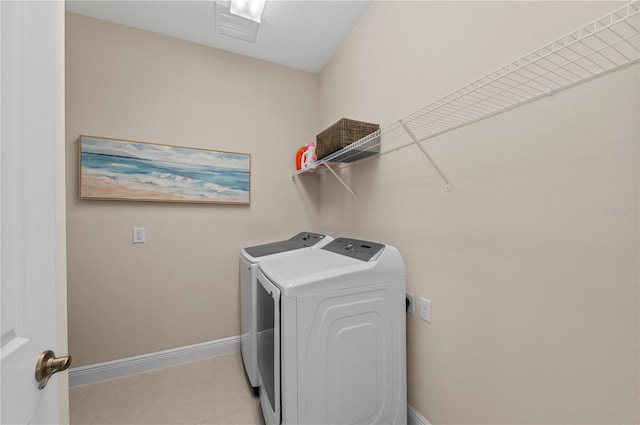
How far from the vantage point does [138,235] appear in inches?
79.6

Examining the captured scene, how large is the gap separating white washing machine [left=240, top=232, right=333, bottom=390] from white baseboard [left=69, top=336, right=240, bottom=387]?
1.12 feet

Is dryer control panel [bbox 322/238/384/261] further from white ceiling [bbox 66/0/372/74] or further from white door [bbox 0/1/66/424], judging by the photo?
white ceiling [bbox 66/0/372/74]

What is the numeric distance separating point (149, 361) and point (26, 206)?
2038 mm

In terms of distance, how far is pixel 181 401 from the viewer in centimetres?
173

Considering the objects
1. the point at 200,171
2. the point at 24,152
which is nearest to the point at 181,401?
the point at 200,171

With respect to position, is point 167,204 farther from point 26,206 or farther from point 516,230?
point 516,230

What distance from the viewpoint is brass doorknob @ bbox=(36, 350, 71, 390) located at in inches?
23.7

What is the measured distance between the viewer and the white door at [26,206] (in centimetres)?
51

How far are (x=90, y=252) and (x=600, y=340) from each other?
2.83m

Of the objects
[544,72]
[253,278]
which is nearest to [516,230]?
[544,72]

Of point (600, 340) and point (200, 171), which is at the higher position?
point (200, 171)

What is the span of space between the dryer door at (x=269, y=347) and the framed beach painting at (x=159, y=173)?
1.06 meters

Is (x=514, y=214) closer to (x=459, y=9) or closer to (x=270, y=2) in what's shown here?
(x=459, y=9)

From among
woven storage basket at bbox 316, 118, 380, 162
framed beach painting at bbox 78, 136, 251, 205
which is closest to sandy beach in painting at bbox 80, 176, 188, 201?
framed beach painting at bbox 78, 136, 251, 205
